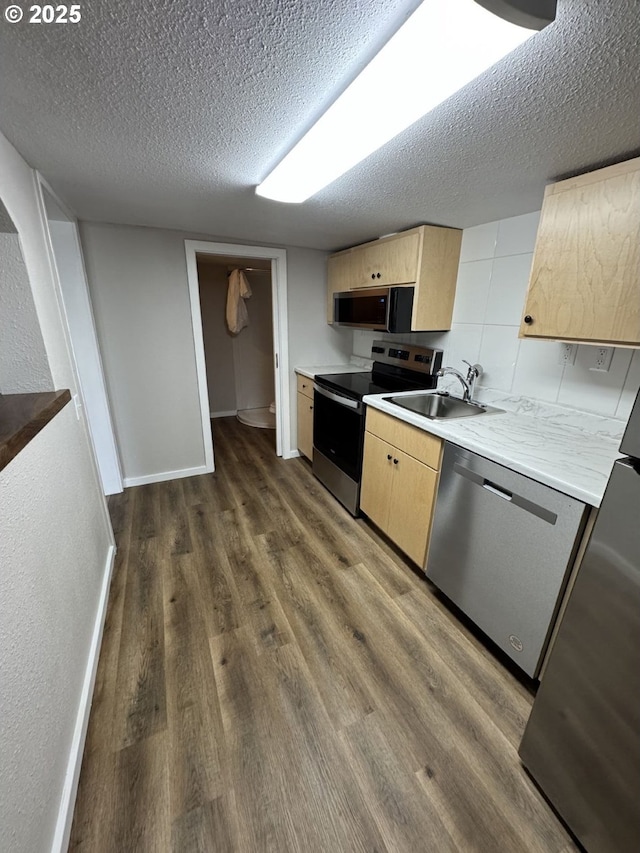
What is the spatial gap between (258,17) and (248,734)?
2.03m

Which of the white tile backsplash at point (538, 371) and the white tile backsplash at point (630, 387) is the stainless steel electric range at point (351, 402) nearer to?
the white tile backsplash at point (538, 371)

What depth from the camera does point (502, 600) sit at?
4.55ft

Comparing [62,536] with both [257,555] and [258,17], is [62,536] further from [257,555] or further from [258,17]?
[258,17]

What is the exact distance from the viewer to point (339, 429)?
2523 mm

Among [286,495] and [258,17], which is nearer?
[258,17]

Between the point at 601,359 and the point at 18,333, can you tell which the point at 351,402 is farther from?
the point at 18,333

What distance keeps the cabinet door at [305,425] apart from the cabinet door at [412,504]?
1.24m

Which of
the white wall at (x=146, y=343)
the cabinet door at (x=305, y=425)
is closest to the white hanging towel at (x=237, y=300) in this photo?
the white wall at (x=146, y=343)

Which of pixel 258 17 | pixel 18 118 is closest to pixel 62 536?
pixel 18 118

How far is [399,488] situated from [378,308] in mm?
1267

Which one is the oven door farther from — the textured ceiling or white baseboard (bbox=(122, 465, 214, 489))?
the textured ceiling

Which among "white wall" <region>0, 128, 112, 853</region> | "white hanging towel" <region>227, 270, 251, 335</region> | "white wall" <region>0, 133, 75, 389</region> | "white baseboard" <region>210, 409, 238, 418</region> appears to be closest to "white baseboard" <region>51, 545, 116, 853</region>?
"white wall" <region>0, 128, 112, 853</region>

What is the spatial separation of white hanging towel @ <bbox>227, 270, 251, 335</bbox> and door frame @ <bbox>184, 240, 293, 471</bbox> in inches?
42.0

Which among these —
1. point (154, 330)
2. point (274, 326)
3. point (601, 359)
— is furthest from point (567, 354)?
point (154, 330)
